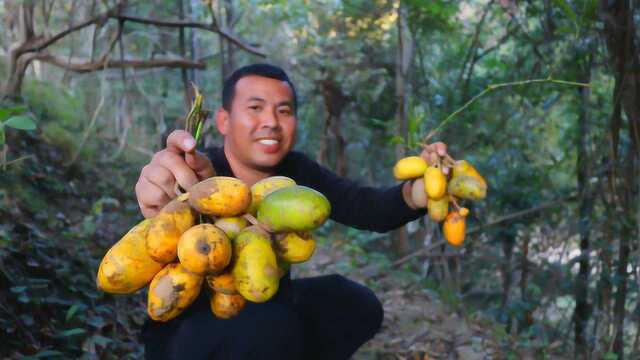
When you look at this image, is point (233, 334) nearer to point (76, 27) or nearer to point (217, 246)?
point (217, 246)

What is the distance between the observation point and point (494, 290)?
5.68m

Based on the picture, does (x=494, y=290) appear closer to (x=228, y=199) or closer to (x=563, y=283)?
(x=563, y=283)

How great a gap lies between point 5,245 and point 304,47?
13.6 ft

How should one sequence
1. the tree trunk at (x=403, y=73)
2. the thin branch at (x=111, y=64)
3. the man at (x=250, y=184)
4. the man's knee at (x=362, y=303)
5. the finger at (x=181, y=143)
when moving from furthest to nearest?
the tree trunk at (x=403, y=73) < the thin branch at (x=111, y=64) < the man's knee at (x=362, y=303) < the man at (x=250, y=184) < the finger at (x=181, y=143)

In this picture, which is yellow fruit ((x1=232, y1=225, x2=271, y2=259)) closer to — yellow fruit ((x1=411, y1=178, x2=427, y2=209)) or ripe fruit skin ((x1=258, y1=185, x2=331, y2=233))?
ripe fruit skin ((x1=258, y1=185, x2=331, y2=233))

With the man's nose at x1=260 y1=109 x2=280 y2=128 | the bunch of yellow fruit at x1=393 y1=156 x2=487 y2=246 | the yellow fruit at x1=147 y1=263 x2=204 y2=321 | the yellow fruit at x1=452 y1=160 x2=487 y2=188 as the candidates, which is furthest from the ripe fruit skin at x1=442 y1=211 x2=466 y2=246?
the yellow fruit at x1=147 y1=263 x2=204 y2=321

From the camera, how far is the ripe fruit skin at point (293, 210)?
996 millimetres

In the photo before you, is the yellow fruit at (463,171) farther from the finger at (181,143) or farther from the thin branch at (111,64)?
the thin branch at (111,64)

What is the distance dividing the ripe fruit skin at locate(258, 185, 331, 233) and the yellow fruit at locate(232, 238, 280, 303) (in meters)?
0.04

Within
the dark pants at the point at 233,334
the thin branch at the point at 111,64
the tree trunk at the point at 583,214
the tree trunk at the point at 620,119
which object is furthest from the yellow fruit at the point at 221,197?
the thin branch at the point at 111,64

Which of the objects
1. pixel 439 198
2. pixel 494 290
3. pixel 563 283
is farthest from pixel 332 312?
pixel 494 290

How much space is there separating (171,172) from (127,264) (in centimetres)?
28

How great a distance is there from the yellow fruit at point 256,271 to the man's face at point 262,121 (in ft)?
2.78

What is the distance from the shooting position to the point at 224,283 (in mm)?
1031
